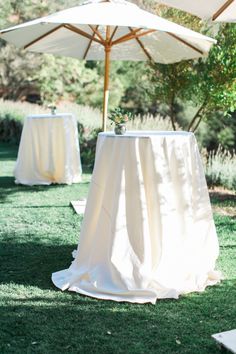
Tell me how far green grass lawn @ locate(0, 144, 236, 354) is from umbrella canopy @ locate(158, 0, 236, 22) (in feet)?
7.51

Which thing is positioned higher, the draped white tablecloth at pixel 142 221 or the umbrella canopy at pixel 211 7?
the umbrella canopy at pixel 211 7

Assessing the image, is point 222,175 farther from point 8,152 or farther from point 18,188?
point 8,152

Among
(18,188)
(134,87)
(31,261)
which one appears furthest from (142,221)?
(134,87)

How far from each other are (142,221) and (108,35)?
12.1 ft

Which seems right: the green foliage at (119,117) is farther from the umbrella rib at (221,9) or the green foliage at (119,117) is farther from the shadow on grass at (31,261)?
the shadow on grass at (31,261)

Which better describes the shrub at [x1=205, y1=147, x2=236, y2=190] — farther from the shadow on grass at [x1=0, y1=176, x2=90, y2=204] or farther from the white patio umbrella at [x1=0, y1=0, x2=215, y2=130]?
the white patio umbrella at [x1=0, y1=0, x2=215, y2=130]

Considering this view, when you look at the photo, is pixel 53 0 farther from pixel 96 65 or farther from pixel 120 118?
pixel 120 118

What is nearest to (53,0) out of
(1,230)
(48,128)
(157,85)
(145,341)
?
(157,85)

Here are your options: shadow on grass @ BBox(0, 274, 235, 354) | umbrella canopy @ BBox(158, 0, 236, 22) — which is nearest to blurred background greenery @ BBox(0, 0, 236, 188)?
umbrella canopy @ BBox(158, 0, 236, 22)

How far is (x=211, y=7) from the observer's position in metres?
4.42

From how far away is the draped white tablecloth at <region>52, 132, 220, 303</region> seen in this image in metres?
3.94

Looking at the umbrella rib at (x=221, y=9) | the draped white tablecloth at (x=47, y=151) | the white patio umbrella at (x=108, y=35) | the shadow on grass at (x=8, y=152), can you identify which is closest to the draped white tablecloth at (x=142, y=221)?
the umbrella rib at (x=221, y=9)

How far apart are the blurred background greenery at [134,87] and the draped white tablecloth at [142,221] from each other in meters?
2.55

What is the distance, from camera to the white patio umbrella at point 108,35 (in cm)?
499
